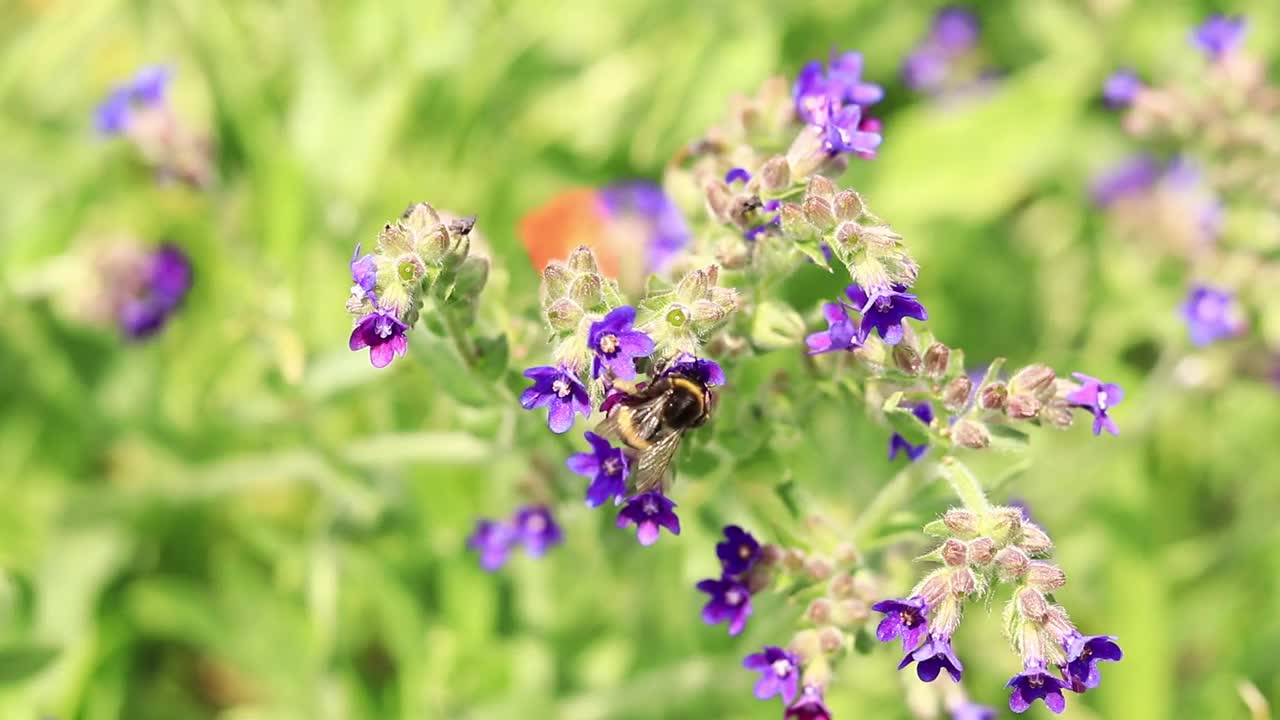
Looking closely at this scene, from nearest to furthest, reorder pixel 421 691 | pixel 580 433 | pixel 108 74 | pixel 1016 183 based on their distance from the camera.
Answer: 1. pixel 580 433
2. pixel 421 691
3. pixel 1016 183
4. pixel 108 74

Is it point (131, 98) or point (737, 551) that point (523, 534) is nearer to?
point (737, 551)

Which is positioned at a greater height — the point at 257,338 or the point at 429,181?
the point at 429,181

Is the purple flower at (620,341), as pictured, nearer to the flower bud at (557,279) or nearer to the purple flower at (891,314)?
the flower bud at (557,279)

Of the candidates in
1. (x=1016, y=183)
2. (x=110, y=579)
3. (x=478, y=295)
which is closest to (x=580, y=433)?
(x=478, y=295)

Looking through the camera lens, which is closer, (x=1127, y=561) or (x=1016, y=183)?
(x=1127, y=561)

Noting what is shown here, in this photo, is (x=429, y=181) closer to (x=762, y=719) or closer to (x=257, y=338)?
(x=257, y=338)

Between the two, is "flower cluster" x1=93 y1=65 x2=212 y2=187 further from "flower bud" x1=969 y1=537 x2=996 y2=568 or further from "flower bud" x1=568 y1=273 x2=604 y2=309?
"flower bud" x1=969 y1=537 x2=996 y2=568

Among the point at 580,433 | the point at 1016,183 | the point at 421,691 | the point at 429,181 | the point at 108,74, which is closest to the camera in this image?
the point at 580,433

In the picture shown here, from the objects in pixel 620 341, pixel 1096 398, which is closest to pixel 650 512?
pixel 620 341
